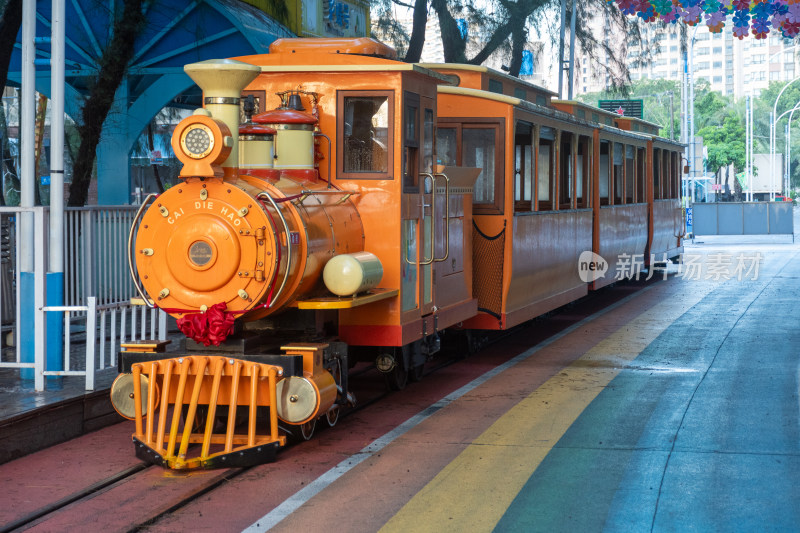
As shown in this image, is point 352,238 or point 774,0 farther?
point 774,0

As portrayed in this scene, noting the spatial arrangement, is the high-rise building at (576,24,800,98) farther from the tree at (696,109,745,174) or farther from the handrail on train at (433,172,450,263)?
the handrail on train at (433,172,450,263)

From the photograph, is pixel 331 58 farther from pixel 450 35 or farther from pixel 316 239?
pixel 450 35

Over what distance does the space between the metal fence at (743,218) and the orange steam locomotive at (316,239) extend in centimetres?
3019

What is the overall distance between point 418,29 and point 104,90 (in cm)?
1020

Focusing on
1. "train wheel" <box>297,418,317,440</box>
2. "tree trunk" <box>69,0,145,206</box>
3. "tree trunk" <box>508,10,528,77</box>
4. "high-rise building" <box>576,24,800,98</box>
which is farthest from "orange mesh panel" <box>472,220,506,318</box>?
"high-rise building" <box>576,24,800,98</box>

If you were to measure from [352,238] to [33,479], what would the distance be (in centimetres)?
310

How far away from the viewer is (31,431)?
26.1ft

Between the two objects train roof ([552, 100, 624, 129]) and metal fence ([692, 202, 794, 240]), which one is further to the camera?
metal fence ([692, 202, 794, 240])

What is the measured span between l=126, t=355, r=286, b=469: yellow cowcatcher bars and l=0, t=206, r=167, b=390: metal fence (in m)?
1.44

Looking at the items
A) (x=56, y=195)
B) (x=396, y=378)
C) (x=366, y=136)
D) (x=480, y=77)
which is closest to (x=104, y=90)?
(x=56, y=195)

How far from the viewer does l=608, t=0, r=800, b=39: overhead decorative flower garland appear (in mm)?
14914

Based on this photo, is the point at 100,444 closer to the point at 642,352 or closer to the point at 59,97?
the point at 59,97

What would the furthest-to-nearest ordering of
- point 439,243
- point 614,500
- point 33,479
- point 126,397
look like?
point 439,243 → point 126,397 → point 33,479 → point 614,500

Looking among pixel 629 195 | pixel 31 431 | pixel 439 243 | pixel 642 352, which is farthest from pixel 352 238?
pixel 629 195
